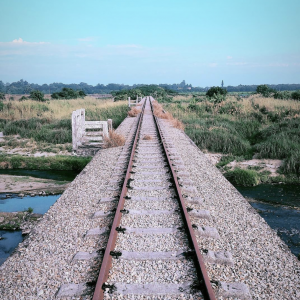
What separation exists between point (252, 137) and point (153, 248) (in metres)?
12.3

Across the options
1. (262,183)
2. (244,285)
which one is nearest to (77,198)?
(244,285)

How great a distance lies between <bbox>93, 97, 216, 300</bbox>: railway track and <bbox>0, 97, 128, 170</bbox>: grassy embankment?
5.31 metres

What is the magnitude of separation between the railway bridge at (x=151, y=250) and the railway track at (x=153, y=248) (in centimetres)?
1

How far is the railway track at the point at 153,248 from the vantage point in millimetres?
2908

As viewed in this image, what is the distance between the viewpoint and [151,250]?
3.61 m

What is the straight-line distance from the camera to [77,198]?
557 centimetres

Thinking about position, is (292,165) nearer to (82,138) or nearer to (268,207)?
(268,207)

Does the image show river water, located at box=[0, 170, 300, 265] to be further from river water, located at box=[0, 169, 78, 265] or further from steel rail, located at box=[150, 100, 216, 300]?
steel rail, located at box=[150, 100, 216, 300]

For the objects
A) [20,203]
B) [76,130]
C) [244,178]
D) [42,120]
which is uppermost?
[42,120]

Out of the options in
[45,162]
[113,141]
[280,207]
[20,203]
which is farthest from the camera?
[113,141]

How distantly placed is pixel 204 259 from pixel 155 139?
26.8ft

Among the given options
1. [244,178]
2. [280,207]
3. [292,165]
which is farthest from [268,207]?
[292,165]

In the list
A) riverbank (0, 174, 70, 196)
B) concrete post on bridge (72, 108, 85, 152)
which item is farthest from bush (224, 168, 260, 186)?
concrete post on bridge (72, 108, 85, 152)

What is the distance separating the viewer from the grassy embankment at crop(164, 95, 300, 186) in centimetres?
905
